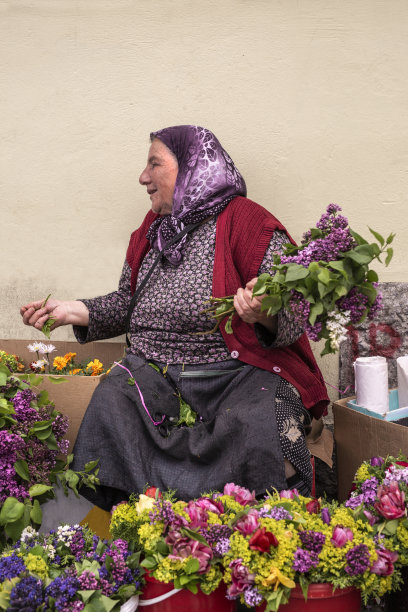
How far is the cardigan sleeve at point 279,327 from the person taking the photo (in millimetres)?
2086

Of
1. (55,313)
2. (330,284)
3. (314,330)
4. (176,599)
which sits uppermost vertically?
(330,284)

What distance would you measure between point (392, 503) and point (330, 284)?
0.61 m

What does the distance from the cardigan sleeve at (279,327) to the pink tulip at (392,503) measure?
1.99 ft

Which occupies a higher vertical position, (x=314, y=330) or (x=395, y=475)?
(x=314, y=330)

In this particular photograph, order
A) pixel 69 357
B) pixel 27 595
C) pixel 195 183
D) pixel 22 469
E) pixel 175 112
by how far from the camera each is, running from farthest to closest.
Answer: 1. pixel 175 112
2. pixel 69 357
3. pixel 195 183
4. pixel 22 469
5. pixel 27 595

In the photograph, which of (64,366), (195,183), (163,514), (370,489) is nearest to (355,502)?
(370,489)

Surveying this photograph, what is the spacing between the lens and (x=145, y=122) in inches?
120

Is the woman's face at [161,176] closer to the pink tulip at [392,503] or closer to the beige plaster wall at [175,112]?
the beige plaster wall at [175,112]

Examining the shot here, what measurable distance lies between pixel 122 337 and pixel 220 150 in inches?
46.2

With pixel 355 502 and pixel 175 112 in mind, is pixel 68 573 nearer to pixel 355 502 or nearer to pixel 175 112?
pixel 355 502

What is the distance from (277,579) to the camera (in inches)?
55.7

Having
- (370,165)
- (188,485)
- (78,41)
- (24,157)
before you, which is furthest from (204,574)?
(78,41)

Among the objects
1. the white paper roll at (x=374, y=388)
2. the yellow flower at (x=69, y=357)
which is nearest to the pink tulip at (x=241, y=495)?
the white paper roll at (x=374, y=388)

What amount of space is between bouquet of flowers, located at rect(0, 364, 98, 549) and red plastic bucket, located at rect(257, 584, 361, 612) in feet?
2.46
